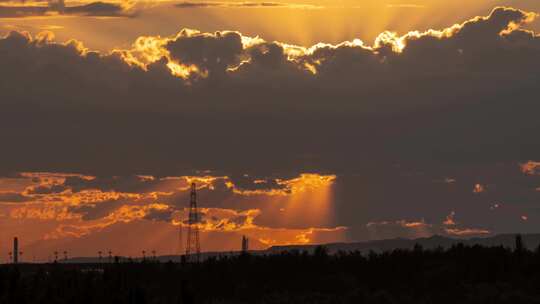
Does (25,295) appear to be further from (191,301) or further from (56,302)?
(191,301)

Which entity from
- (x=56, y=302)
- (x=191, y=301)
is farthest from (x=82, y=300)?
(x=191, y=301)

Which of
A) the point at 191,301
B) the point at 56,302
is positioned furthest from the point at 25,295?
the point at 191,301

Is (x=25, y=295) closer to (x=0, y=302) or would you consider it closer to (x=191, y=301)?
(x=0, y=302)

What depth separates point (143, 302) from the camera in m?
180

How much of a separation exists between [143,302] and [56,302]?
22.5 m

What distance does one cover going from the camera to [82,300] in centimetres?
19762

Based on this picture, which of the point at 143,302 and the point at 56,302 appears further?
the point at 56,302

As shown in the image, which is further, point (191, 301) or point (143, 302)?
point (191, 301)

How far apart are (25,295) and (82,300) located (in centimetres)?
870

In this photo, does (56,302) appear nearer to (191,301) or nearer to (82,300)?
(82,300)

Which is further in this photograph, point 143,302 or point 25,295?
point 25,295

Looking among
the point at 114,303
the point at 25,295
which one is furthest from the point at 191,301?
the point at 25,295

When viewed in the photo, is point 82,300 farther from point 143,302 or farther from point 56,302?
point 143,302

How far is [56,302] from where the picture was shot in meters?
197
